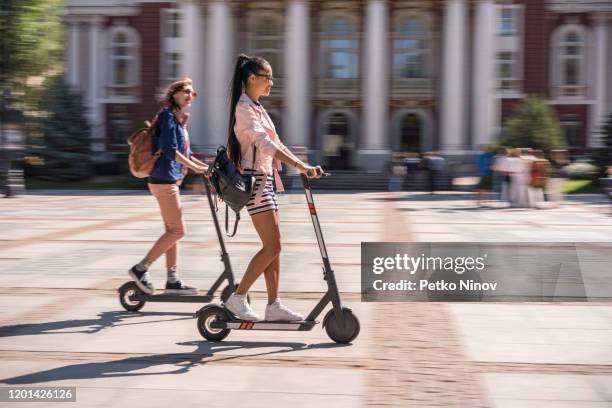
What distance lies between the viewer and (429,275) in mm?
8375

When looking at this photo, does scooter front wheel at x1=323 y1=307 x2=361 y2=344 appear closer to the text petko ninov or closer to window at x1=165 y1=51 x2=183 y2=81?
the text petko ninov

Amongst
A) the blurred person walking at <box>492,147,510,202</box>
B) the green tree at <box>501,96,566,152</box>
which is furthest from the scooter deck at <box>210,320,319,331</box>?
the green tree at <box>501,96,566,152</box>

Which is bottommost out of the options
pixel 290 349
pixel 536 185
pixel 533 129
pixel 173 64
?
pixel 290 349

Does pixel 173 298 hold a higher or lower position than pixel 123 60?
lower

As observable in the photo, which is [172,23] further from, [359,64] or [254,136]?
[254,136]

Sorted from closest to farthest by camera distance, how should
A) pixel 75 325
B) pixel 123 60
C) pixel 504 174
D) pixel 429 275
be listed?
pixel 75 325 → pixel 429 275 → pixel 504 174 → pixel 123 60

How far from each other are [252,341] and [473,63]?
3788 cm

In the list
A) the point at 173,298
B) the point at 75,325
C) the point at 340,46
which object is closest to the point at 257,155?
the point at 173,298

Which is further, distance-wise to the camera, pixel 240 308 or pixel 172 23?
pixel 172 23

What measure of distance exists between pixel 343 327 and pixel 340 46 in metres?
40.8

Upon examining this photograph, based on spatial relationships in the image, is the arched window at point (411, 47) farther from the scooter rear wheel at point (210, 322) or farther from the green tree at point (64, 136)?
the scooter rear wheel at point (210, 322)

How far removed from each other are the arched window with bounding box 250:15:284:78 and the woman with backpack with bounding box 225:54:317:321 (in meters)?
40.3

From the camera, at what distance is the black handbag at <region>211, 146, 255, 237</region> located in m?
5.88

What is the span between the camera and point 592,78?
163ft
